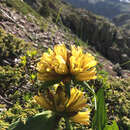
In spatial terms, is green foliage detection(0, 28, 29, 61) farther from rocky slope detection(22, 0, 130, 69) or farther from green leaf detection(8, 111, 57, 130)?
rocky slope detection(22, 0, 130, 69)

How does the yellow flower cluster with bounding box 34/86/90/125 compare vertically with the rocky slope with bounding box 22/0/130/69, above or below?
below

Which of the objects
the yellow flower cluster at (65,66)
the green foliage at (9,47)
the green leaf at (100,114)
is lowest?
the green leaf at (100,114)

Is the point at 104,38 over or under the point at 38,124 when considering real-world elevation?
over

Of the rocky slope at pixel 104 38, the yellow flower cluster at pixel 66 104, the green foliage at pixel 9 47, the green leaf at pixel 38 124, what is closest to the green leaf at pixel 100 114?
the yellow flower cluster at pixel 66 104

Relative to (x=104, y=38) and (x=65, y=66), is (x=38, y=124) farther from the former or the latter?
(x=104, y=38)

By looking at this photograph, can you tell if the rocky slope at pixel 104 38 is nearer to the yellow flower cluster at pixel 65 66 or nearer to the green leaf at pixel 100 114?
the green leaf at pixel 100 114

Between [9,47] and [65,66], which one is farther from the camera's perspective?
[9,47]

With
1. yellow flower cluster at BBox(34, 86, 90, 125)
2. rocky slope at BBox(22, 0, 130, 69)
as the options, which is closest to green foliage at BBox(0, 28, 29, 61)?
yellow flower cluster at BBox(34, 86, 90, 125)

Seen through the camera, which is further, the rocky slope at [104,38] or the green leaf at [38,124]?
the rocky slope at [104,38]

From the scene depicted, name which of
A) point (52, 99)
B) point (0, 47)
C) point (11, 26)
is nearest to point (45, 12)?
point (11, 26)

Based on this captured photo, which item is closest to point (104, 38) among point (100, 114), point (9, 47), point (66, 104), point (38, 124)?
point (9, 47)
